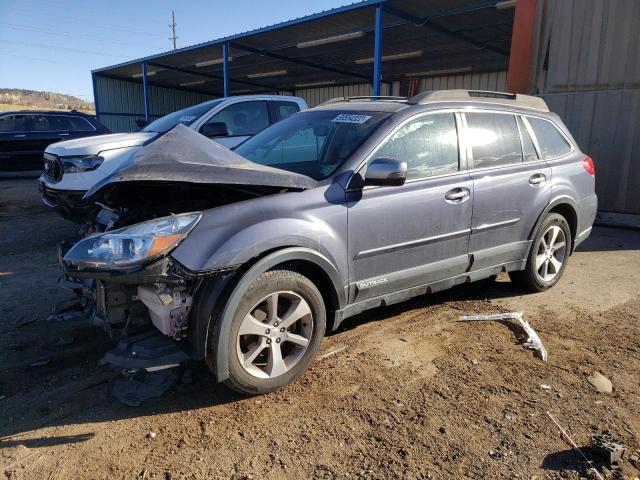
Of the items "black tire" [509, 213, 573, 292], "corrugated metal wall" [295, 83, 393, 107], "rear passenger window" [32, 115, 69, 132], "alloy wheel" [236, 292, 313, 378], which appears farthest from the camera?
"corrugated metal wall" [295, 83, 393, 107]

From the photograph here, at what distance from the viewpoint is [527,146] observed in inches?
180

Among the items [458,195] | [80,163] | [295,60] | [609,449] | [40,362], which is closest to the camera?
[609,449]

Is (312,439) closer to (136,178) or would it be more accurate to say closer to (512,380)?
(512,380)

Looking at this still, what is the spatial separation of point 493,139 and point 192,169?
2729 millimetres

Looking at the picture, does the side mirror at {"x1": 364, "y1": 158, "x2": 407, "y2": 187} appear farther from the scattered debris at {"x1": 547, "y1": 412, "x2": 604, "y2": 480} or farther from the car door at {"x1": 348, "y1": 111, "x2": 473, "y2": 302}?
the scattered debris at {"x1": 547, "y1": 412, "x2": 604, "y2": 480}

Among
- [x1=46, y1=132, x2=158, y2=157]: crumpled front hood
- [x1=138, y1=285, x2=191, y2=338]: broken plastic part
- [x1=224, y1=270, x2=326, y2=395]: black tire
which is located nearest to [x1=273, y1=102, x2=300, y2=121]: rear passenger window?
[x1=46, y1=132, x2=158, y2=157]: crumpled front hood

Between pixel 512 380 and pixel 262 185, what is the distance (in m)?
2.04

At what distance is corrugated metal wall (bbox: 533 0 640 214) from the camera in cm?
806

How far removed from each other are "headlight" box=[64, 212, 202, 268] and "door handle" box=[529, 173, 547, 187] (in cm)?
313

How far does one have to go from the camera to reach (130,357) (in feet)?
8.66

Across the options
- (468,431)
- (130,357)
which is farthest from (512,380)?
(130,357)

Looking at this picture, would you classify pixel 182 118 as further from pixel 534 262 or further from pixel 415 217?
pixel 534 262

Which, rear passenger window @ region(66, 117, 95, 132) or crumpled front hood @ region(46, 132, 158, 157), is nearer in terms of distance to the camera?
crumpled front hood @ region(46, 132, 158, 157)

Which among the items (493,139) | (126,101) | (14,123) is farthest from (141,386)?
(126,101)
